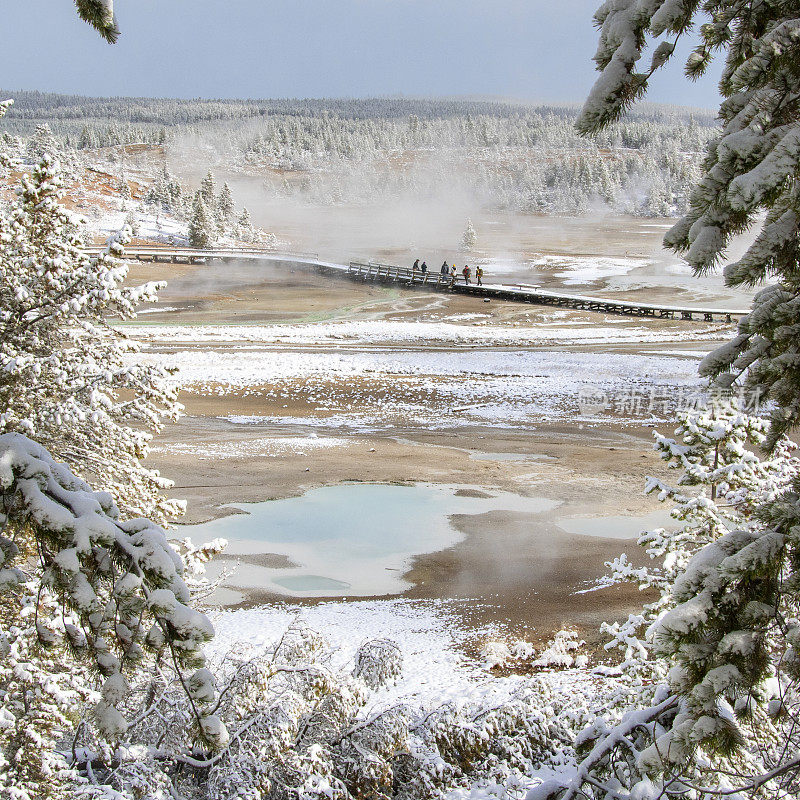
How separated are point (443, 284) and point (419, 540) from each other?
4431 cm

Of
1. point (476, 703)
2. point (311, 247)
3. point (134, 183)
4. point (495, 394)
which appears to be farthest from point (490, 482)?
point (134, 183)

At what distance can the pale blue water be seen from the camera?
16.0 meters

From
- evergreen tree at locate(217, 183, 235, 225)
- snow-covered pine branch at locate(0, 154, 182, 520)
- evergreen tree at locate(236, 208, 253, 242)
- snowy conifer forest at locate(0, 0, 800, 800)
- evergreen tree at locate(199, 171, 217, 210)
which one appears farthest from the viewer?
evergreen tree at locate(217, 183, 235, 225)

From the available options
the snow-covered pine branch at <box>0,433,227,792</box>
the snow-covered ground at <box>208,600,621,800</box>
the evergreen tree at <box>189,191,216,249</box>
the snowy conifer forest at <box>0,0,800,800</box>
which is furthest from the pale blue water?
the evergreen tree at <box>189,191,216,249</box>

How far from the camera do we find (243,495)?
68.3 ft

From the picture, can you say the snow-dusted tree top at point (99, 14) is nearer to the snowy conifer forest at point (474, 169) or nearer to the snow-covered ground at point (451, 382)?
the snow-covered ground at point (451, 382)

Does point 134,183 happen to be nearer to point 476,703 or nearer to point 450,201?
point 450,201

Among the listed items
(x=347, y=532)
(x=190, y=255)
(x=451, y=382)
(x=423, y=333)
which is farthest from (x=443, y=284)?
(x=347, y=532)

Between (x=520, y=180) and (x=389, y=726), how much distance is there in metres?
159

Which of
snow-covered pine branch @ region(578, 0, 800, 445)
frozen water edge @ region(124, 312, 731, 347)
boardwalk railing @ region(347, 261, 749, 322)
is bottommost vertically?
frozen water edge @ region(124, 312, 731, 347)

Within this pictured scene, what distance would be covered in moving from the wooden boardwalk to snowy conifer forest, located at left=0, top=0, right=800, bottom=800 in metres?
15.0

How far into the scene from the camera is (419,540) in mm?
18062

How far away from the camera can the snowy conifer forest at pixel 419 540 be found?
3.24m

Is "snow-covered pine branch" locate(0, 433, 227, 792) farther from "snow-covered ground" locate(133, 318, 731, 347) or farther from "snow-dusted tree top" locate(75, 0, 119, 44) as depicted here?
"snow-covered ground" locate(133, 318, 731, 347)
